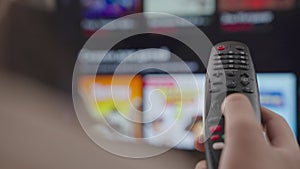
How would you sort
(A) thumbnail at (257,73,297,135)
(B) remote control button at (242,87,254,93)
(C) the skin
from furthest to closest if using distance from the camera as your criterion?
(A) thumbnail at (257,73,297,135) → (B) remote control button at (242,87,254,93) → (C) the skin

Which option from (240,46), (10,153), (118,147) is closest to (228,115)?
(240,46)

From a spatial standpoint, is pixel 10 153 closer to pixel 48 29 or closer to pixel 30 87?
pixel 30 87

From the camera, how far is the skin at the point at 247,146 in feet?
1.71

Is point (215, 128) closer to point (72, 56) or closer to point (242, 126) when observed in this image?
point (242, 126)

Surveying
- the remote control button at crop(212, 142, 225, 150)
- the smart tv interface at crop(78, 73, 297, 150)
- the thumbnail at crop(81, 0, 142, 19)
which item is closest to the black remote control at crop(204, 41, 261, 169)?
the remote control button at crop(212, 142, 225, 150)

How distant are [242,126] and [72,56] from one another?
0.87 metres

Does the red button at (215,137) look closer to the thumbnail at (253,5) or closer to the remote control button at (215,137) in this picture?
the remote control button at (215,137)

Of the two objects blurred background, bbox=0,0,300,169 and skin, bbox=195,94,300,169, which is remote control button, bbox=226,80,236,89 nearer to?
skin, bbox=195,94,300,169

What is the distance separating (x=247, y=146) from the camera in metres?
0.52

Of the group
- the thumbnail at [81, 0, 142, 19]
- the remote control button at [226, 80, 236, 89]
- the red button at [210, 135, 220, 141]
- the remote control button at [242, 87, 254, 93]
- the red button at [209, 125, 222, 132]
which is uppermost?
the thumbnail at [81, 0, 142, 19]

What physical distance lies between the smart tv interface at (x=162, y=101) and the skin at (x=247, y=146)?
0.62 m

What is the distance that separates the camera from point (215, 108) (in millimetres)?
632

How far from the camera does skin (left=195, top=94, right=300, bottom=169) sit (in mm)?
521

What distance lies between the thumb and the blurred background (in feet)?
2.25
